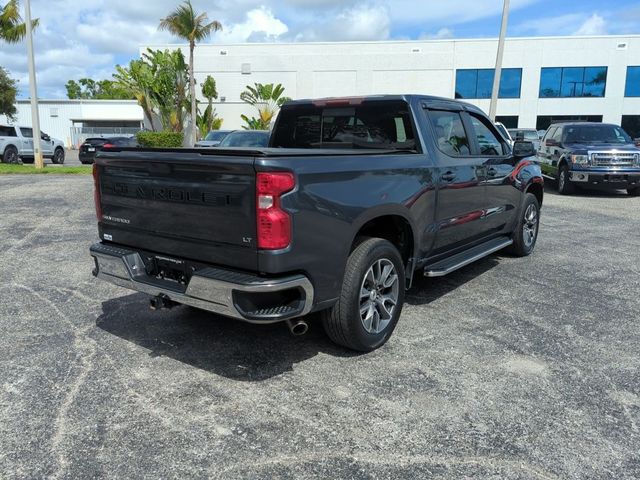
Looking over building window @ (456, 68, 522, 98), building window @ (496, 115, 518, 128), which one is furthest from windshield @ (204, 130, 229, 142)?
building window @ (496, 115, 518, 128)

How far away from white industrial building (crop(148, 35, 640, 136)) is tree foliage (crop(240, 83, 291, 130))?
4.53 feet

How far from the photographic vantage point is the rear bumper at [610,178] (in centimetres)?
1239

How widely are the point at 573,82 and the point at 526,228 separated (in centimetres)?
3481

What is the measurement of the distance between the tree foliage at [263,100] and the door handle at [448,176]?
103 ft

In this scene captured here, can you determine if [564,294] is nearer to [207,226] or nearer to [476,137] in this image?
[476,137]

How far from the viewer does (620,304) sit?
5.08 m

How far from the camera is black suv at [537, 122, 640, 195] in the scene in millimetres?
12422

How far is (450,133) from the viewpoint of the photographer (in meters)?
5.02

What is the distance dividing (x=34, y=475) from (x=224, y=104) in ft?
124

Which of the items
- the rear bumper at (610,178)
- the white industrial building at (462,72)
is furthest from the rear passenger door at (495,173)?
the white industrial building at (462,72)

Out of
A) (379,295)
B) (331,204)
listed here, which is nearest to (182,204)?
(331,204)

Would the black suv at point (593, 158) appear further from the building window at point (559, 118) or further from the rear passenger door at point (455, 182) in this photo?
the building window at point (559, 118)

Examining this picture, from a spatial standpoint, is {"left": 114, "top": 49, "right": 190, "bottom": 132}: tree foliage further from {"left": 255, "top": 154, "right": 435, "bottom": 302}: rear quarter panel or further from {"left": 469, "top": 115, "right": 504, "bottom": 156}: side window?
{"left": 255, "top": 154, "right": 435, "bottom": 302}: rear quarter panel

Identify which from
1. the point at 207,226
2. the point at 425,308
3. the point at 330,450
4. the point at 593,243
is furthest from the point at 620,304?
the point at 207,226
